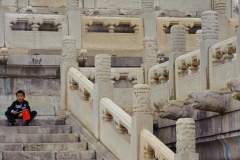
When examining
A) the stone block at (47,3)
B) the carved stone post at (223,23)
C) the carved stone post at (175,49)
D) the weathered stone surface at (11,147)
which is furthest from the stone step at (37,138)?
the stone block at (47,3)

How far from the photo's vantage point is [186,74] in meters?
21.8

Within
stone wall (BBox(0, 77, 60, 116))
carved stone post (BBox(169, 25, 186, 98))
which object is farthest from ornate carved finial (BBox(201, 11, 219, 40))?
stone wall (BBox(0, 77, 60, 116))

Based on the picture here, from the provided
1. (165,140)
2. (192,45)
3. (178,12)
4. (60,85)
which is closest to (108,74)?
(165,140)

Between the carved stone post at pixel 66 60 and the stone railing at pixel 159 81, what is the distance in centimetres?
166

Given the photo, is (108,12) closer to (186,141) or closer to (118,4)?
(118,4)

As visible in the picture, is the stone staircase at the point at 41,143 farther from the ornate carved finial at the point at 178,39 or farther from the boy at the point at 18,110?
the ornate carved finial at the point at 178,39

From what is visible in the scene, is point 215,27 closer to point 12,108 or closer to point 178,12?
point 12,108

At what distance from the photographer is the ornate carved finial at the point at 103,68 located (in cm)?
2130

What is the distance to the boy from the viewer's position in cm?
2215

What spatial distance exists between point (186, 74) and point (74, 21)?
508 centimetres

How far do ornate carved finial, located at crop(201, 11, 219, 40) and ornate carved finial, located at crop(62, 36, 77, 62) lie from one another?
3.81m

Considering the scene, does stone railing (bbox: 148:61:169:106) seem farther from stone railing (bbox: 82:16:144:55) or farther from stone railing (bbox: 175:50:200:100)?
stone railing (bbox: 82:16:144:55)

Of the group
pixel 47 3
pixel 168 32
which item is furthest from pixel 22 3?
pixel 168 32

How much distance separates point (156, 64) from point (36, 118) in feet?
9.43
